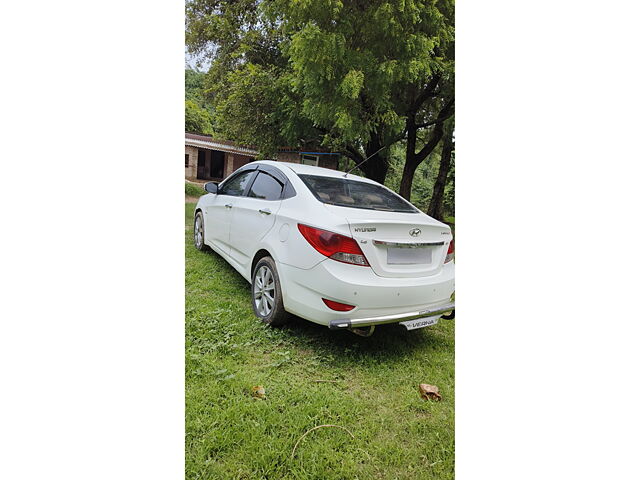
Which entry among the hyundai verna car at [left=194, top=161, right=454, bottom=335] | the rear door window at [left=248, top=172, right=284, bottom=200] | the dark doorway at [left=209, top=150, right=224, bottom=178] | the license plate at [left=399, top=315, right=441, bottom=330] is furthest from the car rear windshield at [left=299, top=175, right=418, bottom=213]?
the license plate at [left=399, top=315, right=441, bottom=330]

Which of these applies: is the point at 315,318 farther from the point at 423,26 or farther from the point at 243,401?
the point at 423,26

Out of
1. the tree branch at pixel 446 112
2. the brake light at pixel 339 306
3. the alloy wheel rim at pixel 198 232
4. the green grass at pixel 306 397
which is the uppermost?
the tree branch at pixel 446 112

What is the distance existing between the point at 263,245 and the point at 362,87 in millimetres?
832

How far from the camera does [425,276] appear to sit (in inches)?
58.2

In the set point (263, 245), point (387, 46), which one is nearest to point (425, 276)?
point (263, 245)

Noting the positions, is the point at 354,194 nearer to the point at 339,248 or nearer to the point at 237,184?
the point at 339,248

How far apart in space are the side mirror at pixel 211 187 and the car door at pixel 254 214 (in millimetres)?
116

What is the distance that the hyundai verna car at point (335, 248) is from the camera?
4.63 feet

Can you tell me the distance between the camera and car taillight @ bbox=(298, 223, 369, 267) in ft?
4.62

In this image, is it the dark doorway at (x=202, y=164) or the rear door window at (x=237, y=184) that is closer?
the dark doorway at (x=202, y=164)

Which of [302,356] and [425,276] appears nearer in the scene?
[302,356]

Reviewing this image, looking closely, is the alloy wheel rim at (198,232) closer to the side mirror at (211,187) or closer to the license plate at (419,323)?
the side mirror at (211,187)

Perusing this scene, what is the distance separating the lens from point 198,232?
1.59 meters

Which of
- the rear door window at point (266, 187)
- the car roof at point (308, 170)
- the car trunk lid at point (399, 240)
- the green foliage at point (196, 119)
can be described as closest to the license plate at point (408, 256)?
the car trunk lid at point (399, 240)
